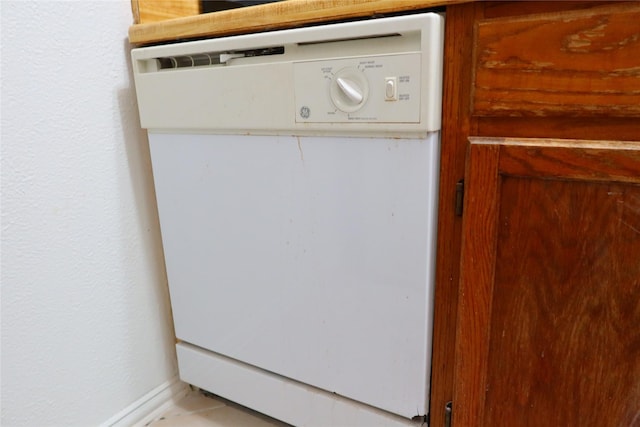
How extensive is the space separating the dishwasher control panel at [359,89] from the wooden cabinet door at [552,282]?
104 mm

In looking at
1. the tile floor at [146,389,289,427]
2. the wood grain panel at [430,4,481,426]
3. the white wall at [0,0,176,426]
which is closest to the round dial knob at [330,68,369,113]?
the wood grain panel at [430,4,481,426]

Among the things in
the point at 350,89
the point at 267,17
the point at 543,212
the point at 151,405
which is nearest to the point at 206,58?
the point at 267,17

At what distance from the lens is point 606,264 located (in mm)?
501

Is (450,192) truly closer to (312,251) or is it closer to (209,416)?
(312,251)

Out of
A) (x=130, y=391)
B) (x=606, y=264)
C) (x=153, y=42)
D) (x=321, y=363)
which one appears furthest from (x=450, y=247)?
(x=130, y=391)

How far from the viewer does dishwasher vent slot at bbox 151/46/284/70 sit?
26.2 inches

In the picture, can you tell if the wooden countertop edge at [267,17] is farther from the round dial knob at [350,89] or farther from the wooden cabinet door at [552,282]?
the wooden cabinet door at [552,282]

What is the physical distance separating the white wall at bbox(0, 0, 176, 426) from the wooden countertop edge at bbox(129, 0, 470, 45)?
4.0 inches

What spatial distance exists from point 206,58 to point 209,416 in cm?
74

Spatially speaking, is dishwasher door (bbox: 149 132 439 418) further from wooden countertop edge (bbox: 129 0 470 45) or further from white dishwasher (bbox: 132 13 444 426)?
wooden countertop edge (bbox: 129 0 470 45)

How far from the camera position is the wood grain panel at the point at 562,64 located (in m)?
0.44

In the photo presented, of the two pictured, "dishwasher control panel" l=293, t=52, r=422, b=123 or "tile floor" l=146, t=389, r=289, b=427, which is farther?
"tile floor" l=146, t=389, r=289, b=427

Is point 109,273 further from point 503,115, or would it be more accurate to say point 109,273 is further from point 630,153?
point 630,153

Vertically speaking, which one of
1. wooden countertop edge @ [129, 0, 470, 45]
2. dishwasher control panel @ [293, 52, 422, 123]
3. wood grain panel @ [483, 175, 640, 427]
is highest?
wooden countertop edge @ [129, 0, 470, 45]
